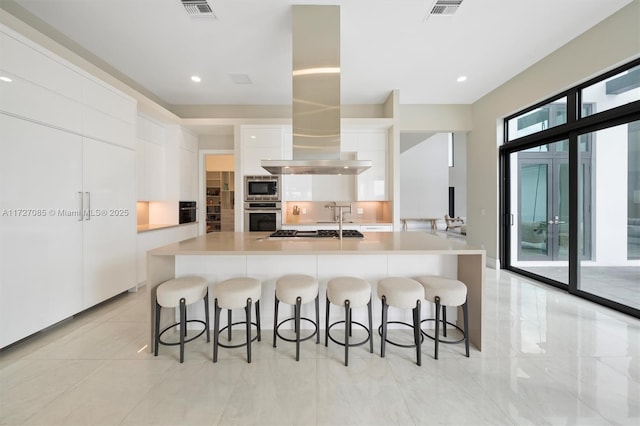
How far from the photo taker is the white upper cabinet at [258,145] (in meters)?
4.53

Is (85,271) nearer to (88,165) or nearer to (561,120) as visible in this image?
(88,165)

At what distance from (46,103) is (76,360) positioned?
2.21m

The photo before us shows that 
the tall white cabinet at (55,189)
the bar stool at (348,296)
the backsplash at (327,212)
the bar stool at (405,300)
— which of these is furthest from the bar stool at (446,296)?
the tall white cabinet at (55,189)

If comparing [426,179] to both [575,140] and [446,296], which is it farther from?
[446,296]

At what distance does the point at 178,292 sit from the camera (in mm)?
1957

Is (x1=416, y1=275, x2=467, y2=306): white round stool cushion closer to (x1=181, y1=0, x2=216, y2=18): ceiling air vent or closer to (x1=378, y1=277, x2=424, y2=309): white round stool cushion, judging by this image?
(x1=378, y1=277, x2=424, y2=309): white round stool cushion

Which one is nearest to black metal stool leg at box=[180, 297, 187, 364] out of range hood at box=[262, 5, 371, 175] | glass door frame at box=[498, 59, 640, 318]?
range hood at box=[262, 5, 371, 175]

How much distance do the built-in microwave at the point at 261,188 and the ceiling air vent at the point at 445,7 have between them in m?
3.16

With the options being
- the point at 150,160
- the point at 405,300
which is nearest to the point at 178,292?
the point at 405,300

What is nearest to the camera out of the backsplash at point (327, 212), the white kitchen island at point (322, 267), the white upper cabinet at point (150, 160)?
the white kitchen island at point (322, 267)

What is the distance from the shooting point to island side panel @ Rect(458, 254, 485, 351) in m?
2.11

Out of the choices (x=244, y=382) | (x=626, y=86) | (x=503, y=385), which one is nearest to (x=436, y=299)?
(x=503, y=385)

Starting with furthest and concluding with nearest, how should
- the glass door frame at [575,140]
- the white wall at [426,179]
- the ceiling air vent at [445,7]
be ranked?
the white wall at [426,179] → the glass door frame at [575,140] → the ceiling air vent at [445,7]

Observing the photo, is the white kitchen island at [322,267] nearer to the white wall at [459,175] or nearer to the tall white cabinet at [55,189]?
the tall white cabinet at [55,189]
